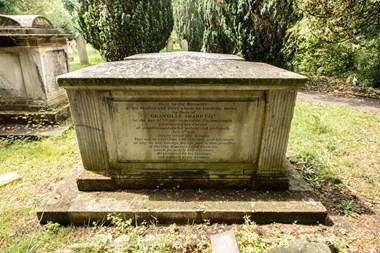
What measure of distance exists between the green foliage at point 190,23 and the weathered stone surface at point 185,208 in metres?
13.8

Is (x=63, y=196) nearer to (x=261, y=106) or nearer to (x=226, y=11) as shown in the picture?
(x=261, y=106)

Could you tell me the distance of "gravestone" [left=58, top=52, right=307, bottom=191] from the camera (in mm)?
2193

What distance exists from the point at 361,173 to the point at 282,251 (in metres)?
2.23

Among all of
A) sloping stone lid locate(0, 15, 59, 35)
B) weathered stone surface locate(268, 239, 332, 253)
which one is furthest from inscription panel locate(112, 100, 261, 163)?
sloping stone lid locate(0, 15, 59, 35)

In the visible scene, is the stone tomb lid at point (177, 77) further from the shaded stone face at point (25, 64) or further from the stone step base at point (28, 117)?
the shaded stone face at point (25, 64)

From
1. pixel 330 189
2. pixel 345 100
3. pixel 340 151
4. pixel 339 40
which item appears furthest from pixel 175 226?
pixel 339 40

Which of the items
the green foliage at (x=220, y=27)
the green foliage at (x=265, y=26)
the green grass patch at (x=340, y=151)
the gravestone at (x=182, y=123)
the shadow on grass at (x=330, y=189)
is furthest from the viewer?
A: the green foliage at (x=220, y=27)

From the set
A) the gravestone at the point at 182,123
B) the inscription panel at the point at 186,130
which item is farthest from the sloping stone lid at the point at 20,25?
the inscription panel at the point at 186,130

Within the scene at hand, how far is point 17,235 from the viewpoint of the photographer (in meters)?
2.20

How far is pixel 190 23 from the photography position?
14812 millimetres

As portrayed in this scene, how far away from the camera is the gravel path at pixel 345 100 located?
6335 mm

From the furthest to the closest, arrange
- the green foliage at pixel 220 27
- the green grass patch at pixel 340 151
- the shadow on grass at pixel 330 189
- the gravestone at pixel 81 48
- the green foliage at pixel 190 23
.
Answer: the green foliage at pixel 190 23 < the gravestone at pixel 81 48 < the green foliage at pixel 220 27 < the green grass patch at pixel 340 151 < the shadow on grass at pixel 330 189

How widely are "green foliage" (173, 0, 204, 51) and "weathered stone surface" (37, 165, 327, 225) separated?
1376 cm

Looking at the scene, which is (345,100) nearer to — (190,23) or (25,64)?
(25,64)
